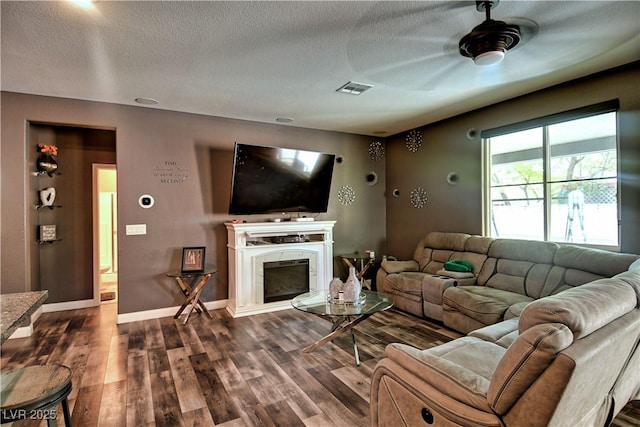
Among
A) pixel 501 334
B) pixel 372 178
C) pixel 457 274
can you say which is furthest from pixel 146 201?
pixel 501 334

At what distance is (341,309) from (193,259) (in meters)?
2.29

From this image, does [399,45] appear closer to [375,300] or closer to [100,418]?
[375,300]

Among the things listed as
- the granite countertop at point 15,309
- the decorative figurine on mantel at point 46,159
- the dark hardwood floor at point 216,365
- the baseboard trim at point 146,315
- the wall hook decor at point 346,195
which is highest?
the decorative figurine on mantel at point 46,159

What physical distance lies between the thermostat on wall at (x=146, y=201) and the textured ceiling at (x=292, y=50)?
1.16m

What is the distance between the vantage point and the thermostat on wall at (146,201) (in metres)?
4.18

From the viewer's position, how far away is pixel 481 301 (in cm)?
326

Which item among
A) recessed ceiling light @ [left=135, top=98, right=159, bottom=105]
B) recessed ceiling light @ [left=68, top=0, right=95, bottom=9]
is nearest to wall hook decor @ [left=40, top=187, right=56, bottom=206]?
recessed ceiling light @ [left=135, top=98, right=159, bottom=105]

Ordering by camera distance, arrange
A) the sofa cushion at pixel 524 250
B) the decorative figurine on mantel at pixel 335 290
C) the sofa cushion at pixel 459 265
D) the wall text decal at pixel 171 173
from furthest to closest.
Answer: the wall text decal at pixel 171 173 → the sofa cushion at pixel 459 265 → the sofa cushion at pixel 524 250 → the decorative figurine on mantel at pixel 335 290

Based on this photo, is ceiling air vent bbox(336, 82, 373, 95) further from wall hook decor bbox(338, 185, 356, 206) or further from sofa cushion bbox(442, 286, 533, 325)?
sofa cushion bbox(442, 286, 533, 325)

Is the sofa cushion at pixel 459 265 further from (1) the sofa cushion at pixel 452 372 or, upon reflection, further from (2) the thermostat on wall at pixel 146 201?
(2) the thermostat on wall at pixel 146 201

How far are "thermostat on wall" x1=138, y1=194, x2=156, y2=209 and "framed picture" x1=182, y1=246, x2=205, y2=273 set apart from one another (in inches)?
28.1

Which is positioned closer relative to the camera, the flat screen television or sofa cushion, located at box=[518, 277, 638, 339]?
sofa cushion, located at box=[518, 277, 638, 339]

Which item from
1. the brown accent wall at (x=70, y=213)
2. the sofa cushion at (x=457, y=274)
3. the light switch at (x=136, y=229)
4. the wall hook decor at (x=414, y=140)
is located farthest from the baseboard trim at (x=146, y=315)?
the wall hook decor at (x=414, y=140)

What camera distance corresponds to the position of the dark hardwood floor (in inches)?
87.4
